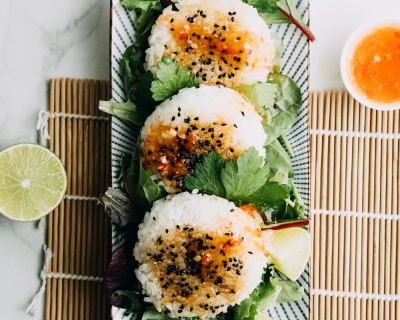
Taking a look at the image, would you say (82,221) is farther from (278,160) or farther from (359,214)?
(359,214)

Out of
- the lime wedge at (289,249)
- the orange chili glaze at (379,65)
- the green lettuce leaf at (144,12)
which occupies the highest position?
the green lettuce leaf at (144,12)

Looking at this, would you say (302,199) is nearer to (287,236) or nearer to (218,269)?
(287,236)

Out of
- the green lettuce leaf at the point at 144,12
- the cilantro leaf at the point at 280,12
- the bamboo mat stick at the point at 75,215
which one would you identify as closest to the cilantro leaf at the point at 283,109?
the cilantro leaf at the point at 280,12

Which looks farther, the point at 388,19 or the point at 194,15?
the point at 388,19

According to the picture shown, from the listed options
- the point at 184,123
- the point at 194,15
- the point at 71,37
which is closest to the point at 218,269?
the point at 184,123

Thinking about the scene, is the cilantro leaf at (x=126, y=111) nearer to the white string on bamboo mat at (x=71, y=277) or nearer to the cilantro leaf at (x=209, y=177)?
the cilantro leaf at (x=209, y=177)

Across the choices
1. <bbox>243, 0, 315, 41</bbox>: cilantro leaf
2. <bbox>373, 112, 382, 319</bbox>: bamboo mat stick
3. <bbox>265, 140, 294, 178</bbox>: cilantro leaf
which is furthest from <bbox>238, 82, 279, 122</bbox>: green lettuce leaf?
<bbox>373, 112, 382, 319</bbox>: bamboo mat stick
